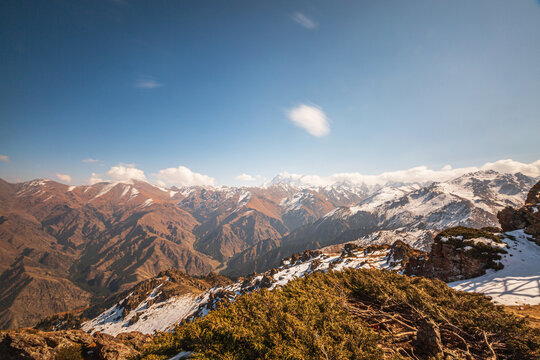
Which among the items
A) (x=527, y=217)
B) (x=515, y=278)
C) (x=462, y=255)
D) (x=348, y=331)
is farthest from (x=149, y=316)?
(x=527, y=217)

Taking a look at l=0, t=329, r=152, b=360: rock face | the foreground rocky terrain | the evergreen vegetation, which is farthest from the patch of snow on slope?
the evergreen vegetation

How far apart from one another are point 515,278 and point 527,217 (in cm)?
1469

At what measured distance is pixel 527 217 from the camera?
24359 millimetres

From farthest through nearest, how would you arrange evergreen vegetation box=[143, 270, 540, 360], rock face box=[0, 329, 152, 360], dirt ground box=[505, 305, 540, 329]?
rock face box=[0, 329, 152, 360], dirt ground box=[505, 305, 540, 329], evergreen vegetation box=[143, 270, 540, 360]

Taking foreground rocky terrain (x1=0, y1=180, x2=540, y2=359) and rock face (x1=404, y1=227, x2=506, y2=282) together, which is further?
rock face (x1=404, y1=227, x2=506, y2=282)

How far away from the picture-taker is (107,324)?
357 ft

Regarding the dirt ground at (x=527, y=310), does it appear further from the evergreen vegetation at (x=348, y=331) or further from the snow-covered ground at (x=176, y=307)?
the snow-covered ground at (x=176, y=307)

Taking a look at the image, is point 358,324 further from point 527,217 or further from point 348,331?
point 527,217

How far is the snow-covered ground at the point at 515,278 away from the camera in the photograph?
13.5 meters

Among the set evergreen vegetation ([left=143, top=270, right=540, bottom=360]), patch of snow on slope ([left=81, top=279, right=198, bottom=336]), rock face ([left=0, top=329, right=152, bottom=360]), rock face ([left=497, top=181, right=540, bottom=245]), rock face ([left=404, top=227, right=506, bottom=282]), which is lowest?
patch of snow on slope ([left=81, top=279, right=198, bottom=336])

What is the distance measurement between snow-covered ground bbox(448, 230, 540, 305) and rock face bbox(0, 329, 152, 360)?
28.4 metres

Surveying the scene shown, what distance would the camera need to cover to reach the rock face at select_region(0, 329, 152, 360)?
16.2 m

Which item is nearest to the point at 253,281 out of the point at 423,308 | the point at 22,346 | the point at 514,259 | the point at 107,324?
the point at 107,324

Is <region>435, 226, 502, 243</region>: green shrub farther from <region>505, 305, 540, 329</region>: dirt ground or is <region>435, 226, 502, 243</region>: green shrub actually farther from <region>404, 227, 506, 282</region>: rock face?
<region>505, 305, 540, 329</region>: dirt ground
